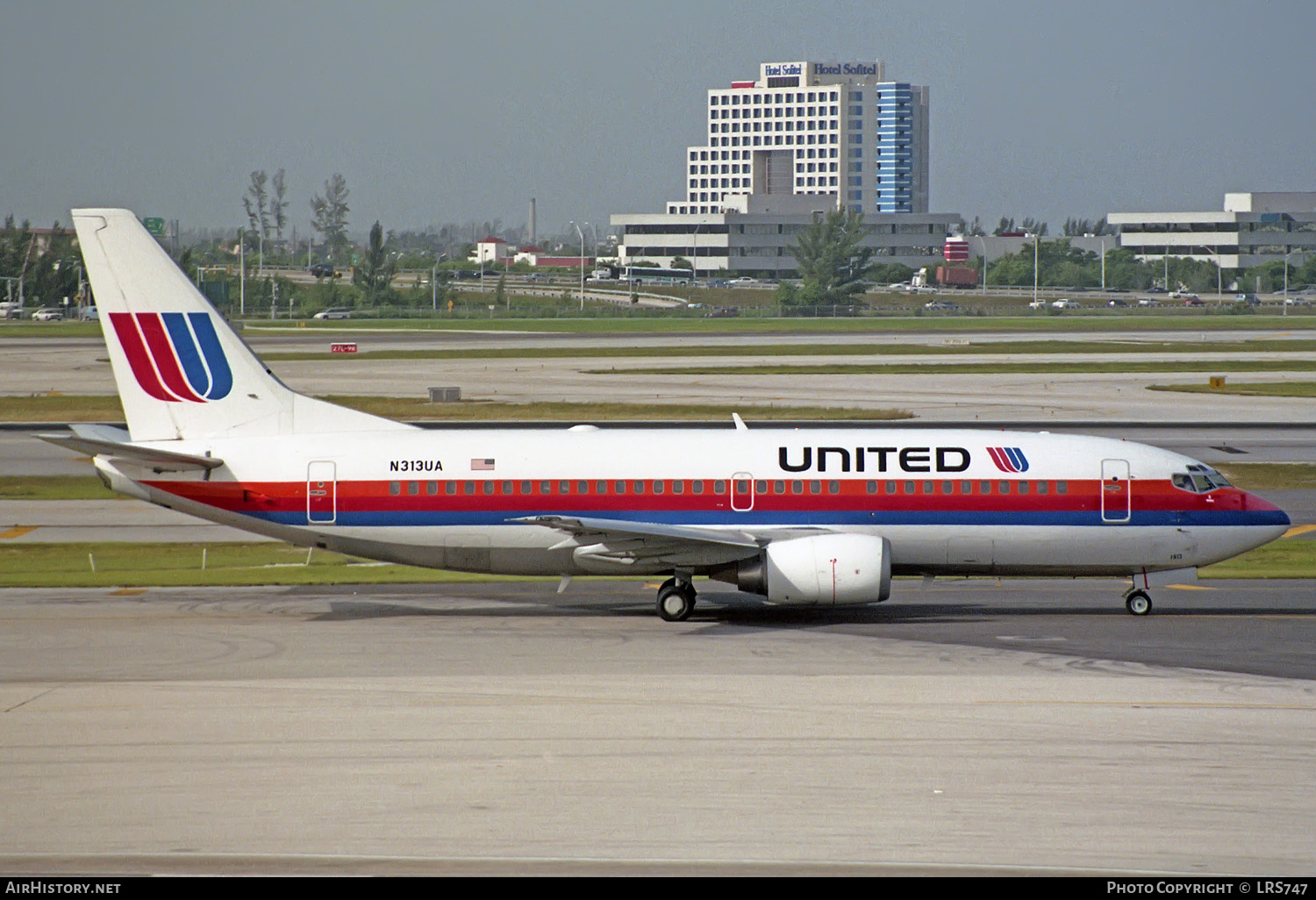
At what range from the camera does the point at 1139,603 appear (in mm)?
29344

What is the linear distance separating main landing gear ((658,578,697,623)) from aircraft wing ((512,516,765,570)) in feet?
1.67

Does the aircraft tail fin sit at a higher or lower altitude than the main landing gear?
higher

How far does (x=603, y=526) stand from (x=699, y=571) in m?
2.67

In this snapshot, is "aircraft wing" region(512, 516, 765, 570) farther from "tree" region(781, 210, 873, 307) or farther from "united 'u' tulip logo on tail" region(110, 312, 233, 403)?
"tree" region(781, 210, 873, 307)

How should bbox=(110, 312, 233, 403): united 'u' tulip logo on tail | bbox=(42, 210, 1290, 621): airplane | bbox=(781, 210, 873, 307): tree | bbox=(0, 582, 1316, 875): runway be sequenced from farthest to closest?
bbox=(781, 210, 873, 307): tree
bbox=(110, 312, 233, 403): united 'u' tulip logo on tail
bbox=(42, 210, 1290, 621): airplane
bbox=(0, 582, 1316, 875): runway

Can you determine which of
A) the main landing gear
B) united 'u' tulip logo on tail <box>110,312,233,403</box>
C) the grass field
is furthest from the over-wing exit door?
the grass field

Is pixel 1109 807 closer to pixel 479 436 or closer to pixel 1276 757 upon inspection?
pixel 1276 757

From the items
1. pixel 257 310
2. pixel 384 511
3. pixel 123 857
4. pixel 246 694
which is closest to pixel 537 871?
pixel 123 857

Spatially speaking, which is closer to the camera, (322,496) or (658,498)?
(322,496)

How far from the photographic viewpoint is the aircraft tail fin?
29.2 metres

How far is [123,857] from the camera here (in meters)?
14.7

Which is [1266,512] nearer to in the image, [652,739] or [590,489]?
[590,489]

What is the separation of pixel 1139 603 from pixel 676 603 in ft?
31.6

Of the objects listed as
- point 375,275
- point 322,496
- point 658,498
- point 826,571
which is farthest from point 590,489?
point 375,275
